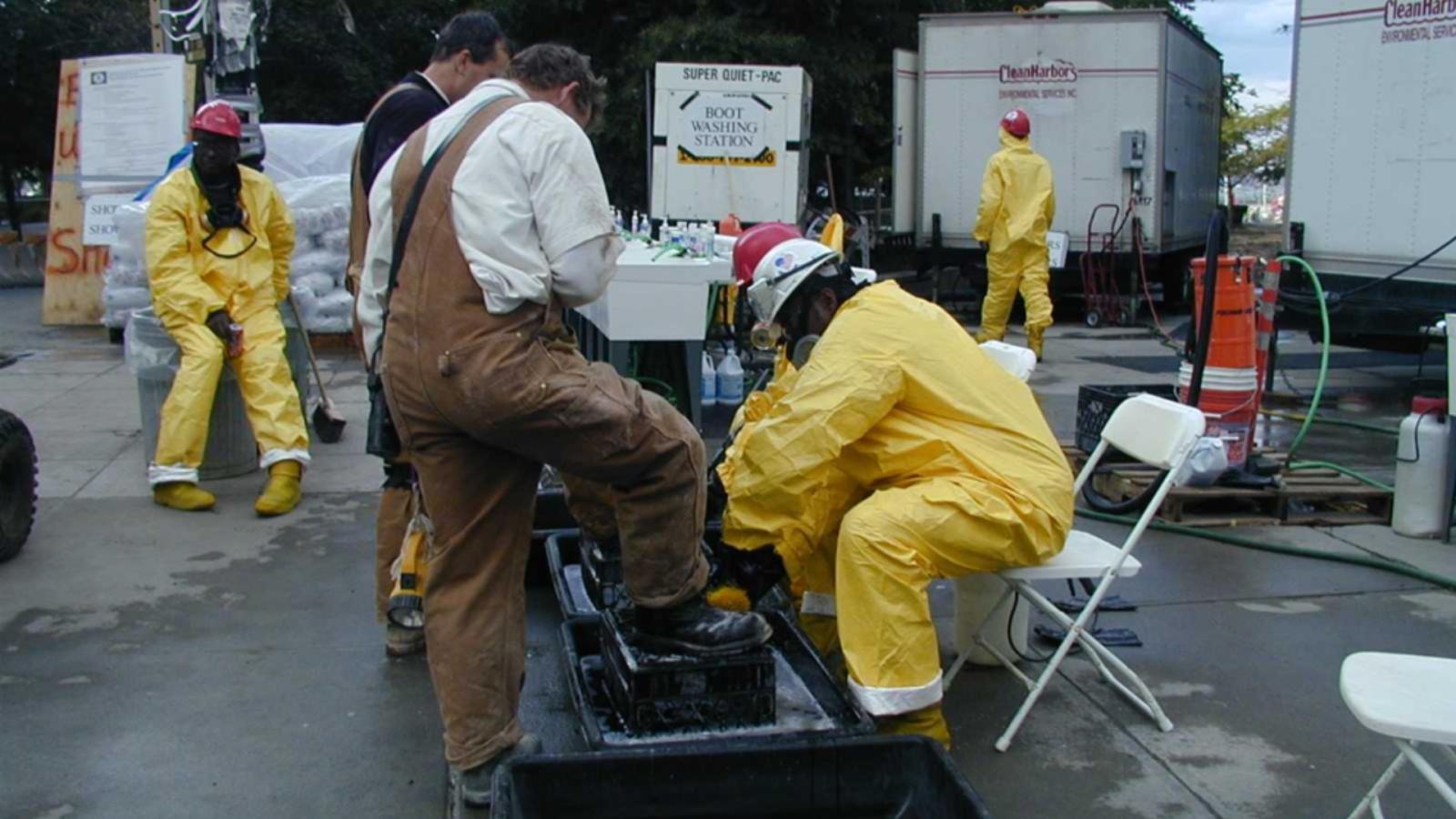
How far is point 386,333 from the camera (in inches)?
117

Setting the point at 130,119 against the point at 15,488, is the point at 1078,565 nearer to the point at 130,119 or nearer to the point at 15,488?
the point at 15,488

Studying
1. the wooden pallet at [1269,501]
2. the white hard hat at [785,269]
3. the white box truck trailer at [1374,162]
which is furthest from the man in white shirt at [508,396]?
the white box truck trailer at [1374,162]

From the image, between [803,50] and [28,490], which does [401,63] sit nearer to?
[803,50]

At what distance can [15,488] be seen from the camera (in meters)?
5.23

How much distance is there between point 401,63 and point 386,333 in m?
23.2

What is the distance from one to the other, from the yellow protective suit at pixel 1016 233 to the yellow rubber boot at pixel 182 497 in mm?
6402

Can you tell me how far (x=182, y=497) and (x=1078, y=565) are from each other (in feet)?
13.5

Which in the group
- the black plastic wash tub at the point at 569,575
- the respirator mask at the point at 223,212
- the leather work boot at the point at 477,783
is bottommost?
→ the leather work boot at the point at 477,783

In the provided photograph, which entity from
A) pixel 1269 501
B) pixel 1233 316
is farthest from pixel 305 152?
pixel 1269 501

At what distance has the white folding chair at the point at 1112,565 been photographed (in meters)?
3.59

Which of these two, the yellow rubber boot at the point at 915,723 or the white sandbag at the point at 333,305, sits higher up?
the white sandbag at the point at 333,305

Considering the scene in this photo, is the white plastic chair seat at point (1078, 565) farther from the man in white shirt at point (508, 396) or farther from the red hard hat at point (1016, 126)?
the red hard hat at point (1016, 126)

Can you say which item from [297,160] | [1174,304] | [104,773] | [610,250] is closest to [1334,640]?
[610,250]

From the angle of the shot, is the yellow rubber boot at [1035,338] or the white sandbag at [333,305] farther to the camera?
the white sandbag at [333,305]
